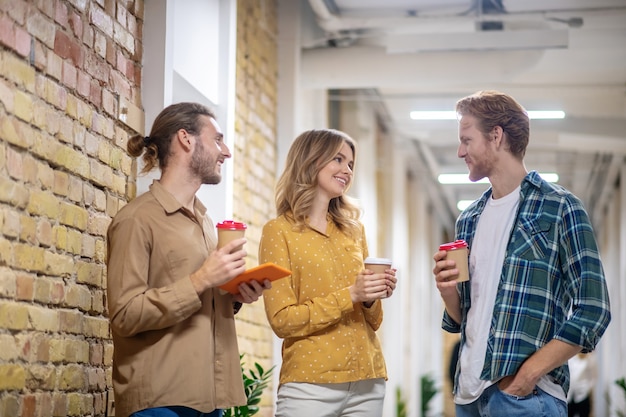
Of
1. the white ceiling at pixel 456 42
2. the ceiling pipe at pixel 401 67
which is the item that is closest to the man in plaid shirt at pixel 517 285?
the white ceiling at pixel 456 42

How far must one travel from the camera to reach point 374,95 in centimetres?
883

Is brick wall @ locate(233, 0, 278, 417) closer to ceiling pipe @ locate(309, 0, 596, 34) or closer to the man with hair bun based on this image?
ceiling pipe @ locate(309, 0, 596, 34)

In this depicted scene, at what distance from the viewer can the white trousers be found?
2.79 meters

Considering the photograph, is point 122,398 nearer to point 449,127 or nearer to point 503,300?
point 503,300

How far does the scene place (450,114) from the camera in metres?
8.47

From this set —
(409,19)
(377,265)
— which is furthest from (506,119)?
(409,19)

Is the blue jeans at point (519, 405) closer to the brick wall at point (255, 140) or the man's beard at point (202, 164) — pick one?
the man's beard at point (202, 164)

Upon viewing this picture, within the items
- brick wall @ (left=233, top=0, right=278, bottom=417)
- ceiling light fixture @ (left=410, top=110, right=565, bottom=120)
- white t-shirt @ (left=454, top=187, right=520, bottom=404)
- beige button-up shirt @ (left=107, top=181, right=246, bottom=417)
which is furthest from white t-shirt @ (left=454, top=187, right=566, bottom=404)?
ceiling light fixture @ (left=410, top=110, right=565, bottom=120)

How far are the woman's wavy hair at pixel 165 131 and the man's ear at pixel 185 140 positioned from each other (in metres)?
0.01

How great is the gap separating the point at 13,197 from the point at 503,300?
140 cm

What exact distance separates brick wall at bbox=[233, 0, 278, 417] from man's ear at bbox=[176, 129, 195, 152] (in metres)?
2.35

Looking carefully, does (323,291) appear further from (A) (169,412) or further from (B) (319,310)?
(A) (169,412)

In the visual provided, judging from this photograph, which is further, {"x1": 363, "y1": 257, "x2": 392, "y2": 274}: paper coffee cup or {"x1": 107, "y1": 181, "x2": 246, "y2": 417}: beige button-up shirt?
{"x1": 363, "y1": 257, "x2": 392, "y2": 274}: paper coffee cup

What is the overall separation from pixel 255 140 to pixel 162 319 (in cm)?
340
